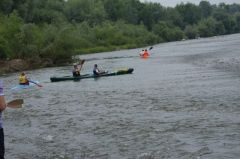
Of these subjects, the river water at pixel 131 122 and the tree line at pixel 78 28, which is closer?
the river water at pixel 131 122

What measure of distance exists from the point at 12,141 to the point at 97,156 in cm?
465

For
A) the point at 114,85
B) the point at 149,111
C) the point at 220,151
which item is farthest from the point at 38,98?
the point at 220,151

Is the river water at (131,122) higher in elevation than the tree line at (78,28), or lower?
lower

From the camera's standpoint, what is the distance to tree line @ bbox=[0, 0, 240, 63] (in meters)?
74.0

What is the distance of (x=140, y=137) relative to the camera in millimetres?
17422

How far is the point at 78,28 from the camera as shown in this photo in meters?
124

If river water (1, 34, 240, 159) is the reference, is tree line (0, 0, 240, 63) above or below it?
above

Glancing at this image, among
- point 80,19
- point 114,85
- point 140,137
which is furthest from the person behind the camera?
point 80,19

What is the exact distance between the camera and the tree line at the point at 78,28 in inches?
2913

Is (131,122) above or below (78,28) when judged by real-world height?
below

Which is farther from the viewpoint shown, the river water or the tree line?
the tree line

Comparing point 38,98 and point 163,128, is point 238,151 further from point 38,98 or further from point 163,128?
point 38,98

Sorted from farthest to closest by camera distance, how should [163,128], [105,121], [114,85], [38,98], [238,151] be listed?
[114,85] → [38,98] → [105,121] → [163,128] → [238,151]

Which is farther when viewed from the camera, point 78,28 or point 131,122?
point 78,28
